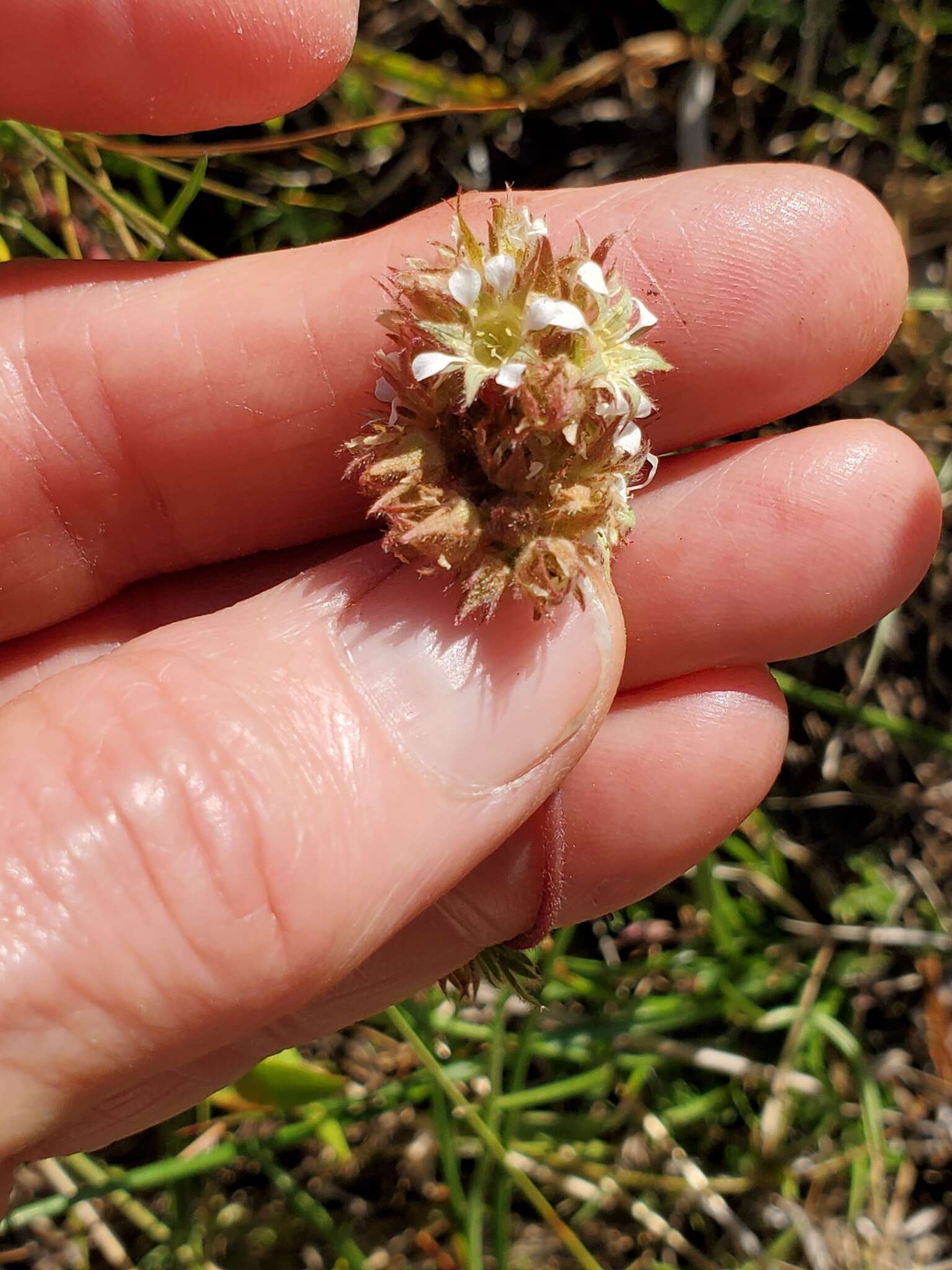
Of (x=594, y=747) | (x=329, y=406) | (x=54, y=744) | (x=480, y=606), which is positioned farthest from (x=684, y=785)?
(x=54, y=744)

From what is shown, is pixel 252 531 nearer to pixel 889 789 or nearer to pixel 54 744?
pixel 54 744

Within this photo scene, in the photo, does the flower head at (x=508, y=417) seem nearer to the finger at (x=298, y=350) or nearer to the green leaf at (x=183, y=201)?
the finger at (x=298, y=350)

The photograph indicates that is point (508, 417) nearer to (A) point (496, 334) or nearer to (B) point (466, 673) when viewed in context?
(A) point (496, 334)

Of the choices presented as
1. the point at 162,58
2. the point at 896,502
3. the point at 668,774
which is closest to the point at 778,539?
the point at 896,502

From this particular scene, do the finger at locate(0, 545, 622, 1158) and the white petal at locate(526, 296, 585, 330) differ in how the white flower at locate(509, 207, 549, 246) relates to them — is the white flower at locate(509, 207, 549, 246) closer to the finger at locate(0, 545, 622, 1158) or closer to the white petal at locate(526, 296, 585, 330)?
the white petal at locate(526, 296, 585, 330)

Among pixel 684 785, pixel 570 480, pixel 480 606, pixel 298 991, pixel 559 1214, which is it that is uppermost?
pixel 570 480

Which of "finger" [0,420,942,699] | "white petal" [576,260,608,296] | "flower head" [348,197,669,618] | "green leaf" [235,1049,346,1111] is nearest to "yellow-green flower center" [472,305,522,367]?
"flower head" [348,197,669,618]
